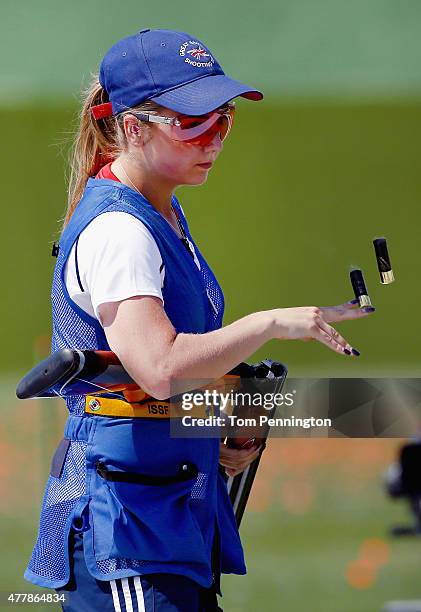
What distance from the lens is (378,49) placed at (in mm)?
3889

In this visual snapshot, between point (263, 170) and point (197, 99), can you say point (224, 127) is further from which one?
point (263, 170)

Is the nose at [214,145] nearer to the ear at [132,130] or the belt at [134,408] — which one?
the ear at [132,130]

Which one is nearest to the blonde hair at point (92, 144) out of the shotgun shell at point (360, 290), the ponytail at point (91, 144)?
the ponytail at point (91, 144)

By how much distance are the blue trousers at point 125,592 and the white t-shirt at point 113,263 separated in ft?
1.36

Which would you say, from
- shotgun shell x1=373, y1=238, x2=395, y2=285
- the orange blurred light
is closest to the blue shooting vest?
shotgun shell x1=373, y1=238, x2=395, y2=285

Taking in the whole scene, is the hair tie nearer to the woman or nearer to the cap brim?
the woman

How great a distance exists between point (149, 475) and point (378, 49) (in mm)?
2679

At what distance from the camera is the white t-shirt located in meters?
1.51

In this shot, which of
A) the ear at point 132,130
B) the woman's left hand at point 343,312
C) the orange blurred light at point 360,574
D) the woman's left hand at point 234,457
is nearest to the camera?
the woman's left hand at point 343,312

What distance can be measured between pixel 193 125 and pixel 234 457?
66 centimetres

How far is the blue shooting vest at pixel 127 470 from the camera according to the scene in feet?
5.28

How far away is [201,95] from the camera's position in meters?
1.64

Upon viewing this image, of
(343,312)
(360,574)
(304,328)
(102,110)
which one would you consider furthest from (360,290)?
(360,574)

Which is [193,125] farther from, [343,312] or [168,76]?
[343,312]
